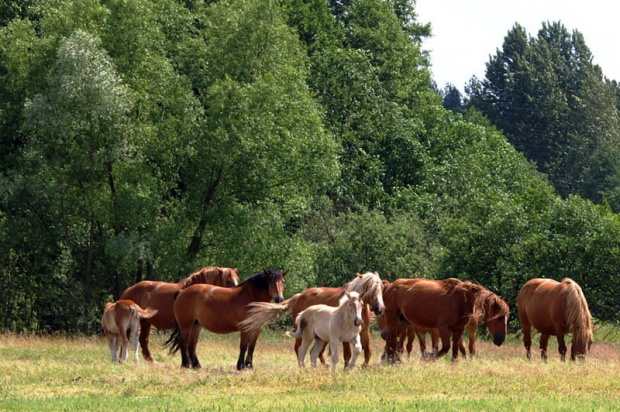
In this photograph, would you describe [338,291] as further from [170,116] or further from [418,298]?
[170,116]

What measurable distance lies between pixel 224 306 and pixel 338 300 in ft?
7.66

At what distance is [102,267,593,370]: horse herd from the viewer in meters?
19.1

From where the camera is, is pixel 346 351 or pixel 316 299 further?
pixel 316 299

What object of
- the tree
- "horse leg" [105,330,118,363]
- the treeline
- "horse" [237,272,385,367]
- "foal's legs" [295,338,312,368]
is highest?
the tree

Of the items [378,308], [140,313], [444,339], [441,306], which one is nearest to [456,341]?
[444,339]

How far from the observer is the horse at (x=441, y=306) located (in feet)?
66.8

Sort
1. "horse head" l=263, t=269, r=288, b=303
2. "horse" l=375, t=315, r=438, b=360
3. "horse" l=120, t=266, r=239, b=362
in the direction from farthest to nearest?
"horse" l=120, t=266, r=239, b=362, "horse" l=375, t=315, r=438, b=360, "horse head" l=263, t=269, r=288, b=303

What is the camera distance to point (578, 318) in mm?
20594

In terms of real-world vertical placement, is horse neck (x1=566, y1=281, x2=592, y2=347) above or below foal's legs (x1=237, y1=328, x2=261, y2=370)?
above

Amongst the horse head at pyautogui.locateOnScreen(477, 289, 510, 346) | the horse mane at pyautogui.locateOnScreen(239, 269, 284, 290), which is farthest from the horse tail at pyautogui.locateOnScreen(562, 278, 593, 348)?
the horse mane at pyautogui.locateOnScreen(239, 269, 284, 290)

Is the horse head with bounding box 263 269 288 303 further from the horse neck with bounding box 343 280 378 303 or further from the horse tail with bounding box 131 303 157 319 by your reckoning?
the horse tail with bounding box 131 303 157 319

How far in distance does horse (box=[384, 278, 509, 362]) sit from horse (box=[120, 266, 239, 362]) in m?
3.62

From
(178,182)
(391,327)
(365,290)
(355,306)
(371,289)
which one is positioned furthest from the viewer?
(178,182)

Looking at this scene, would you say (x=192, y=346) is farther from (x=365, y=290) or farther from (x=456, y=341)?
(x=456, y=341)
